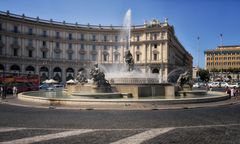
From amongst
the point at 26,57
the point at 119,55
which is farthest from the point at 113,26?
the point at 26,57

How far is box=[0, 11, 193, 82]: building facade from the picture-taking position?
77688mm

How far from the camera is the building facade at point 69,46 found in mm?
77688

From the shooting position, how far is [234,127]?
10812mm

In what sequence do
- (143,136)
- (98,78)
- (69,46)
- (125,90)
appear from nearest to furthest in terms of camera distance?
(143,136) → (98,78) → (125,90) → (69,46)

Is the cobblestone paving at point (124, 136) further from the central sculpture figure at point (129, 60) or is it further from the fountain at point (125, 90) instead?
the central sculpture figure at point (129, 60)

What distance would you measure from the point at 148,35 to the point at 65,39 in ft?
100

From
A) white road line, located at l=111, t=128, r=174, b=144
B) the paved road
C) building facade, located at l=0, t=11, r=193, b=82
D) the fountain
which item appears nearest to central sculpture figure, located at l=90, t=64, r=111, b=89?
the fountain

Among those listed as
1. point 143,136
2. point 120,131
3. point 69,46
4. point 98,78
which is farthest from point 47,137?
point 69,46

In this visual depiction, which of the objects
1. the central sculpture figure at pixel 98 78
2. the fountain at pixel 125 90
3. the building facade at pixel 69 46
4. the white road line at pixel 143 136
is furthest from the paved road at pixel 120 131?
the building facade at pixel 69 46

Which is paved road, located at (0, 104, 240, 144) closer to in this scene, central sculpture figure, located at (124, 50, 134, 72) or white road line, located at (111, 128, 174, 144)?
white road line, located at (111, 128, 174, 144)

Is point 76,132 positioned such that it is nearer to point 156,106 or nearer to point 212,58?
point 156,106

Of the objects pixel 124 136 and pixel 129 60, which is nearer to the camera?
pixel 124 136

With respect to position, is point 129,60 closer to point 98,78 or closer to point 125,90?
point 125,90

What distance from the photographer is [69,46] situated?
90.0m
